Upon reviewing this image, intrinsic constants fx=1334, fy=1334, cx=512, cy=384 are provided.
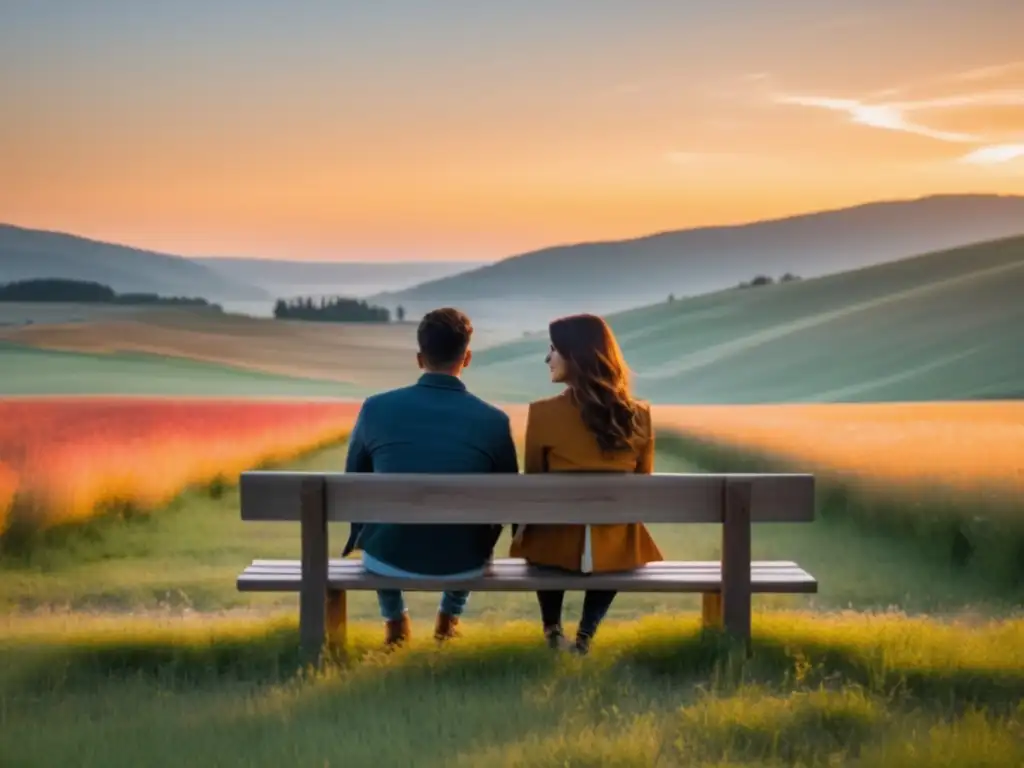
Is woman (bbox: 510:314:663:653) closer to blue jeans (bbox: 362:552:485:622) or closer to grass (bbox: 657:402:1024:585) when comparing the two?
blue jeans (bbox: 362:552:485:622)

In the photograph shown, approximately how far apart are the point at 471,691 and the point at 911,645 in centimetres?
168

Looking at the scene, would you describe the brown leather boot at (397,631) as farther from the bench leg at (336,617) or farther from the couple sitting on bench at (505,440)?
the bench leg at (336,617)

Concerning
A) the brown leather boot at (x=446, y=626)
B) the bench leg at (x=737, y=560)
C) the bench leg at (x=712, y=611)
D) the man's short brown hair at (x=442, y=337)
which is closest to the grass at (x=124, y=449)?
the brown leather boot at (x=446, y=626)

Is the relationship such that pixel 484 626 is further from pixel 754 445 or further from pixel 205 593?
pixel 754 445

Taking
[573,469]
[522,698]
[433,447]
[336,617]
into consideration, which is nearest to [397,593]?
[336,617]

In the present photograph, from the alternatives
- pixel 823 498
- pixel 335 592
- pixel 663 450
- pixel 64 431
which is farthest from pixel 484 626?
pixel 663 450

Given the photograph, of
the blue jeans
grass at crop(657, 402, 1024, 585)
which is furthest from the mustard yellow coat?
grass at crop(657, 402, 1024, 585)

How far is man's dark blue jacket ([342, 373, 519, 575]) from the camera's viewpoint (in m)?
4.88

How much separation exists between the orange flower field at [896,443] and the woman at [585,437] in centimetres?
437

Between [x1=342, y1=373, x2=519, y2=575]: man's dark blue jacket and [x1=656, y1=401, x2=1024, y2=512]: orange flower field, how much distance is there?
4680mm

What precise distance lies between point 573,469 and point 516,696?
1.00 metres

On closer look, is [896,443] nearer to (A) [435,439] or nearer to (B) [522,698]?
(A) [435,439]

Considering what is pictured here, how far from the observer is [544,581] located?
4773 millimetres

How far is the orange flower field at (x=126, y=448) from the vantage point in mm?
9039
